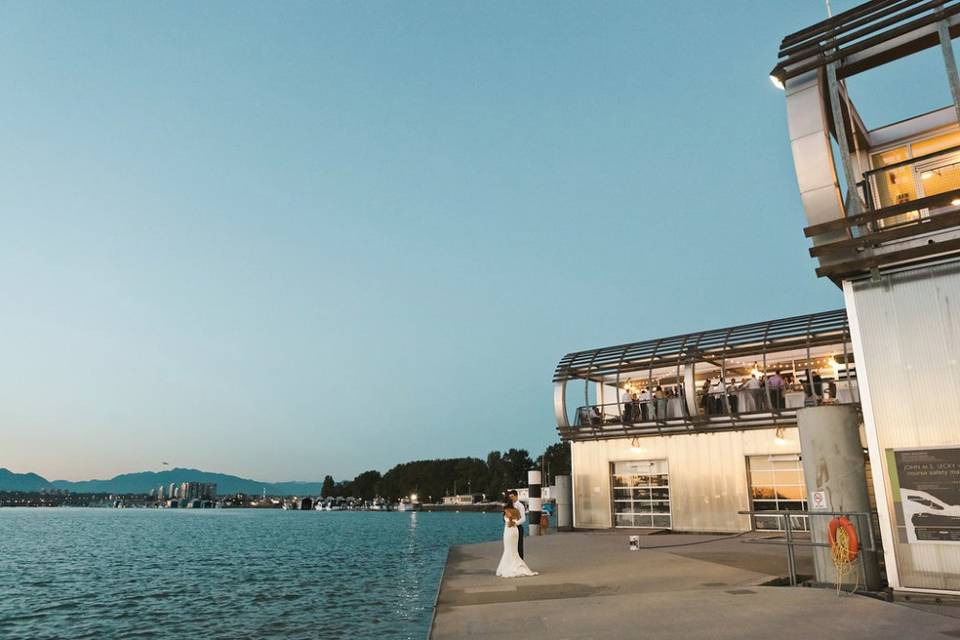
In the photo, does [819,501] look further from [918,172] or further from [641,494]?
[641,494]

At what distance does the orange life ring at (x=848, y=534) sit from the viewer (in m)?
10.7

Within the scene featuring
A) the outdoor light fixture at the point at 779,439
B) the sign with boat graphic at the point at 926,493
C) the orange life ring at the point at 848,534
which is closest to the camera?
the sign with boat graphic at the point at 926,493

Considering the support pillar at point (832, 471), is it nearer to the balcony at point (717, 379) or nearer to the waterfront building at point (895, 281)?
the waterfront building at point (895, 281)

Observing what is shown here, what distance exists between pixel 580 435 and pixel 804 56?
19.0 metres

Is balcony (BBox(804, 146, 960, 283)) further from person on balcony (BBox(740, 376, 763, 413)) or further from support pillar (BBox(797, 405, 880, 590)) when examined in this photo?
person on balcony (BBox(740, 376, 763, 413))

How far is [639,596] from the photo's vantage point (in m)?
10.8

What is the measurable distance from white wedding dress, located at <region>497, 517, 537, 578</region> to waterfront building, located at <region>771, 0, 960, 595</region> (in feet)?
23.5

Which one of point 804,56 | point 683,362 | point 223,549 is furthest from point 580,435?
point 223,549

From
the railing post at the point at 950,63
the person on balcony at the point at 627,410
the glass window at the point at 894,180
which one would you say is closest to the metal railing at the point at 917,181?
the glass window at the point at 894,180

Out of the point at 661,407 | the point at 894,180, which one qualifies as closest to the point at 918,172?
the point at 894,180

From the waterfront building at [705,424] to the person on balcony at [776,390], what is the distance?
39mm

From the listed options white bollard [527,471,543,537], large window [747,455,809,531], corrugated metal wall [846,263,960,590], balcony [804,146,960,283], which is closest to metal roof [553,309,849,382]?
large window [747,455,809,531]

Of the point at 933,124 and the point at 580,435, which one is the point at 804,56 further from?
the point at 580,435

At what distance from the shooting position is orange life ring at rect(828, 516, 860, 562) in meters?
10.7
